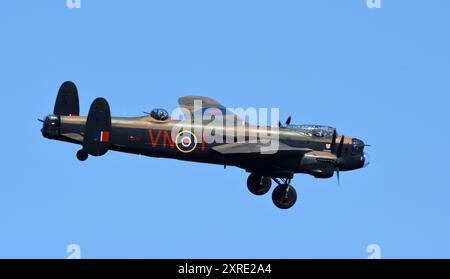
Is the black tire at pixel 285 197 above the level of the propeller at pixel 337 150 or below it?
below

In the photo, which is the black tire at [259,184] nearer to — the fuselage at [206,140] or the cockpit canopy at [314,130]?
the fuselage at [206,140]

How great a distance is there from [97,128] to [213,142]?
5088 millimetres

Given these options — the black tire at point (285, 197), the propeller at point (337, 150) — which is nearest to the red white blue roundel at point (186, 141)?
the black tire at point (285, 197)

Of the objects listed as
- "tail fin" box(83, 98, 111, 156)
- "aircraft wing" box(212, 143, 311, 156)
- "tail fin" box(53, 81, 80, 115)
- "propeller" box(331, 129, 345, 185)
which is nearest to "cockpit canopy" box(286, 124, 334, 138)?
"propeller" box(331, 129, 345, 185)

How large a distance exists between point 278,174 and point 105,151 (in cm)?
756

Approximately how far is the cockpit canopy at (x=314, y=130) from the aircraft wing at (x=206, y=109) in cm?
237

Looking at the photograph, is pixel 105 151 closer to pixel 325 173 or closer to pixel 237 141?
pixel 237 141

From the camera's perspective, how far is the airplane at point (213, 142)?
154ft

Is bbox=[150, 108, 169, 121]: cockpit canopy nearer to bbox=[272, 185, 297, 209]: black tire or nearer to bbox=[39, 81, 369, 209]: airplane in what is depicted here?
bbox=[39, 81, 369, 209]: airplane

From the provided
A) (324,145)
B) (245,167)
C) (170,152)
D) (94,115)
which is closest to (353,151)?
(324,145)

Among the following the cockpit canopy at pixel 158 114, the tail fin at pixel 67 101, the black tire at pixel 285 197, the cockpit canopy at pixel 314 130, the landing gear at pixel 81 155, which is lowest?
the black tire at pixel 285 197

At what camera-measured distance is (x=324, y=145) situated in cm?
5059

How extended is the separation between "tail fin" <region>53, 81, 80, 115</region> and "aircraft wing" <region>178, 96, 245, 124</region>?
4.53 metres

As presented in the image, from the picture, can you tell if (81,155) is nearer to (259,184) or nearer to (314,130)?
(259,184)
